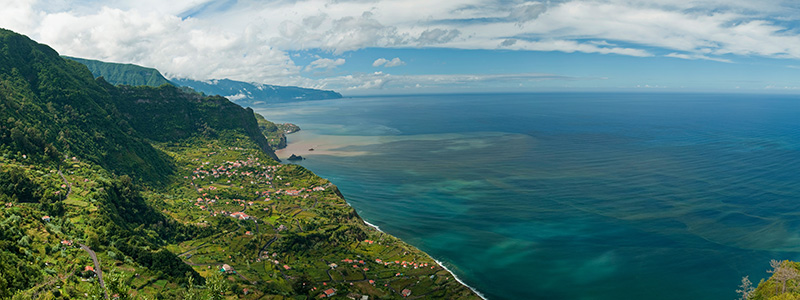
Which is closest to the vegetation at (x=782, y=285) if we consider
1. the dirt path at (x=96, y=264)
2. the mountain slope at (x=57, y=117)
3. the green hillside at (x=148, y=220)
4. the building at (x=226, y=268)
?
the green hillside at (x=148, y=220)

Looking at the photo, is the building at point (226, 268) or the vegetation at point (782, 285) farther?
the building at point (226, 268)

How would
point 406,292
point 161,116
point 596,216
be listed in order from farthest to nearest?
point 161,116
point 596,216
point 406,292

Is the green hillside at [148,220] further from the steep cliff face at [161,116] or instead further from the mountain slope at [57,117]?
the steep cliff face at [161,116]

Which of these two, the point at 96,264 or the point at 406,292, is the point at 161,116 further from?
the point at 406,292

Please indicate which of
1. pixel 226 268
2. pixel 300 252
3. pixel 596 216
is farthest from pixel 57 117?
pixel 596 216

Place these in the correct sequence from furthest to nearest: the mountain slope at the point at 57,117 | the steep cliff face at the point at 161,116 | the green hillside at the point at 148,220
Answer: the steep cliff face at the point at 161,116
the mountain slope at the point at 57,117
the green hillside at the point at 148,220

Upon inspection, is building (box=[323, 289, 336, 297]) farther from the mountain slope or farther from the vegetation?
the mountain slope

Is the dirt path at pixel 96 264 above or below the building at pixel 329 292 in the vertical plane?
above

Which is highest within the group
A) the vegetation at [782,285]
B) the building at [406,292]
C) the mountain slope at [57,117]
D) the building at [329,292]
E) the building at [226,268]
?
the mountain slope at [57,117]
